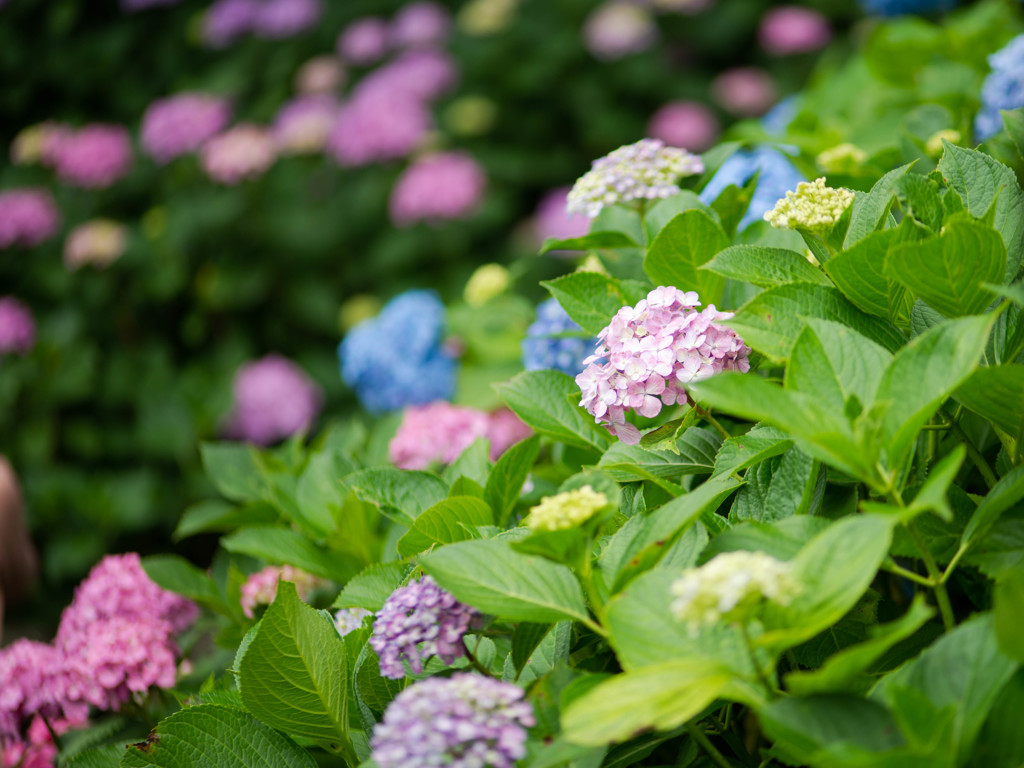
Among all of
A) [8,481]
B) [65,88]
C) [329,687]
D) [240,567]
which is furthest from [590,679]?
[65,88]

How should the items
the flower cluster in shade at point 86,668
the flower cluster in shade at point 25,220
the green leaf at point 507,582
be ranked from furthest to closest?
the flower cluster in shade at point 25,220 → the flower cluster in shade at point 86,668 → the green leaf at point 507,582

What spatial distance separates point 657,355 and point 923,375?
189 mm

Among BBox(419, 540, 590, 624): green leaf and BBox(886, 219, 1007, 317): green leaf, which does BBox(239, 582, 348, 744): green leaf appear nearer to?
BBox(419, 540, 590, 624): green leaf

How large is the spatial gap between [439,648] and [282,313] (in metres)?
2.78

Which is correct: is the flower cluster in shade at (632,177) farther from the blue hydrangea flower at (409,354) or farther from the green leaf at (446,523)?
the blue hydrangea flower at (409,354)

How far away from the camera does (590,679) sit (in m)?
0.54

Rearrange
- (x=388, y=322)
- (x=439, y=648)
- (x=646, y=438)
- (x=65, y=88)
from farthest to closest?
(x=65, y=88)
(x=388, y=322)
(x=646, y=438)
(x=439, y=648)

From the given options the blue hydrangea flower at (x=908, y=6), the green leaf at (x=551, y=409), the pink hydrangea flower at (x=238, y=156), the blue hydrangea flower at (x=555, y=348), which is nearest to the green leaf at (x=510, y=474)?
the green leaf at (x=551, y=409)

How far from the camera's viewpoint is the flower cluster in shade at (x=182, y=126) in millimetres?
3111

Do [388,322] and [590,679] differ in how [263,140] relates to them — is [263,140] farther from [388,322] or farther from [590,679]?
[590,679]

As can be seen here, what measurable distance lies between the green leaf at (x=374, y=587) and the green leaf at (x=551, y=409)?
17 cm

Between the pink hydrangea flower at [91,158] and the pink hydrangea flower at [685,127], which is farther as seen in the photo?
the pink hydrangea flower at [685,127]

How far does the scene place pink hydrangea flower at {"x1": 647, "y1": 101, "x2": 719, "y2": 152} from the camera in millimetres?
3383

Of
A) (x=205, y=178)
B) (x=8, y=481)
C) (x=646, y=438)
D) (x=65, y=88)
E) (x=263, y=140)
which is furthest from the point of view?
(x=65, y=88)
